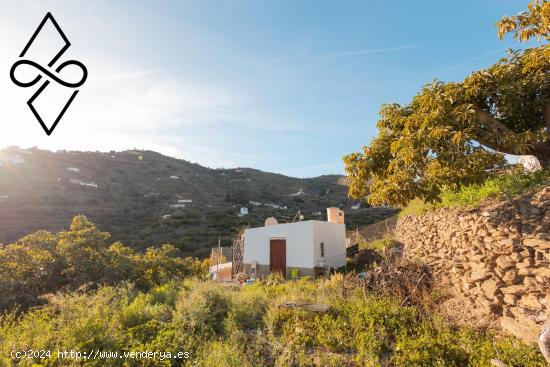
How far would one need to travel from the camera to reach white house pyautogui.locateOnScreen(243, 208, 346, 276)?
17.1 metres

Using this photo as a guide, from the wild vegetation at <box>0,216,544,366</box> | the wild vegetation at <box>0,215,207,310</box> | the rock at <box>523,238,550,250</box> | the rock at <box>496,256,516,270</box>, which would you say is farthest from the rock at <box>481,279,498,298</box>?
the wild vegetation at <box>0,215,207,310</box>

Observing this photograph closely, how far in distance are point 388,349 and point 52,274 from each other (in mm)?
12448

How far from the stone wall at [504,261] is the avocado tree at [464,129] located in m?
1.35

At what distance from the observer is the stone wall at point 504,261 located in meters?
6.05

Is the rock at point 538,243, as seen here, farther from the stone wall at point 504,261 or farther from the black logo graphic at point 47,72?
the black logo graphic at point 47,72

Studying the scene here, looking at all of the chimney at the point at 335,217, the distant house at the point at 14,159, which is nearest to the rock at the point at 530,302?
the chimney at the point at 335,217

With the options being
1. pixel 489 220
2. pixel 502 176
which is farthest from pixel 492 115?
pixel 489 220

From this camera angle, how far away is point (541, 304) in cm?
586

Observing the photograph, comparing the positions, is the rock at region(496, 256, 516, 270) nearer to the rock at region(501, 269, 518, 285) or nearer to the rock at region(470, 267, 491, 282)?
the rock at region(501, 269, 518, 285)

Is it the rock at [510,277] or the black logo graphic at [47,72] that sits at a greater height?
the black logo graphic at [47,72]

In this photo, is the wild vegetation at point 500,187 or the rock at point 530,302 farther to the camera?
the wild vegetation at point 500,187

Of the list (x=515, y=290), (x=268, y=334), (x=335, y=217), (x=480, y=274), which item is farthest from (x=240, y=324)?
(x=335, y=217)

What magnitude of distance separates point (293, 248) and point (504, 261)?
1194cm

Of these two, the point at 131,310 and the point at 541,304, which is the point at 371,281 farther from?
the point at 131,310
